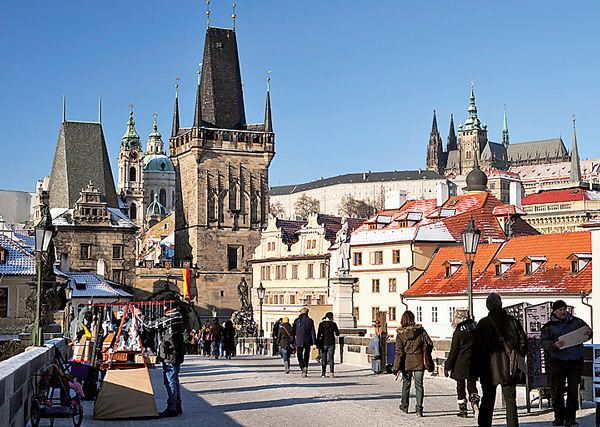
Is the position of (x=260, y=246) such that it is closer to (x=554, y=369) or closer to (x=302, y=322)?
(x=302, y=322)

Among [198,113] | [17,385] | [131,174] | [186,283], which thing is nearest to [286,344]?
[17,385]

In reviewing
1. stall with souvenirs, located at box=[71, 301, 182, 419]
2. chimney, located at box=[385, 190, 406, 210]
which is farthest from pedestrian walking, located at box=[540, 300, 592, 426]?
chimney, located at box=[385, 190, 406, 210]

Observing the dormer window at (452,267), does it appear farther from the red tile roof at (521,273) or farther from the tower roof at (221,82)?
the tower roof at (221,82)

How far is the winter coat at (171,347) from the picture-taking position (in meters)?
13.1

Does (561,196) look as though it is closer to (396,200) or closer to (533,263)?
(396,200)

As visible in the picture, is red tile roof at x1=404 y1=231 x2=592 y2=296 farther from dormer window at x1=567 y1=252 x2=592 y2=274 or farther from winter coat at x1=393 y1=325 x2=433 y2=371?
winter coat at x1=393 y1=325 x2=433 y2=371

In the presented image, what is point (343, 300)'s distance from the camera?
29953 millimetres

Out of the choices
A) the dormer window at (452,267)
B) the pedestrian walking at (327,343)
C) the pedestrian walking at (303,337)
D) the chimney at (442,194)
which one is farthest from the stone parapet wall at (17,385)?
the chimney at (442,194)

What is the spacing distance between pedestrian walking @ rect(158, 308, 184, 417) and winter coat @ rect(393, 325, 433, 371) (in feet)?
9.66

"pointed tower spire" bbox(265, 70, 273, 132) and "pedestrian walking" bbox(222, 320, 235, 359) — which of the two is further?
"pointed tower spire" bbox(265, 70, 273, 132)

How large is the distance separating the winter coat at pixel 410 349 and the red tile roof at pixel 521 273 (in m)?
26.9

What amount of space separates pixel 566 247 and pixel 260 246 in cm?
3582

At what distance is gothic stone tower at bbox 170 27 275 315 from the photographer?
3066 inches

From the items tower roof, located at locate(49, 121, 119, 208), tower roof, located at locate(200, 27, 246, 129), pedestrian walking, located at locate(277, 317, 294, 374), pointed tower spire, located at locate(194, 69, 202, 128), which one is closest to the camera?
pedestrian walking, located at locate(277, 317, 294, 374)
